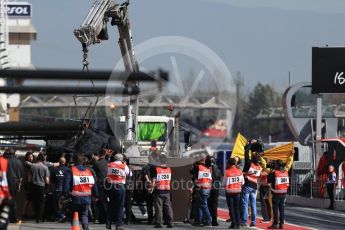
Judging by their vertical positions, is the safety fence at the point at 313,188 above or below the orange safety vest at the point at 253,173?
below

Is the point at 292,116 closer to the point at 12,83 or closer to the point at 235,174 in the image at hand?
the point at 235,174

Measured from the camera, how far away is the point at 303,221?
25.4 m

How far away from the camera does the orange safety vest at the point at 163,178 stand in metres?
20.8

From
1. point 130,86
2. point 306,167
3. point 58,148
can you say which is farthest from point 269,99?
point 130,86

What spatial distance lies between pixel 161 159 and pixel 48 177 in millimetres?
3012

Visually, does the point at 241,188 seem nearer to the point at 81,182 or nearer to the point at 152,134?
the point at 81,182

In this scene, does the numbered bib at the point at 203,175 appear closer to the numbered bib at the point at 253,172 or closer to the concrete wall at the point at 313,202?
the numbered bib at the point at 253,172

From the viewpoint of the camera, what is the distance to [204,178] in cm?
2148

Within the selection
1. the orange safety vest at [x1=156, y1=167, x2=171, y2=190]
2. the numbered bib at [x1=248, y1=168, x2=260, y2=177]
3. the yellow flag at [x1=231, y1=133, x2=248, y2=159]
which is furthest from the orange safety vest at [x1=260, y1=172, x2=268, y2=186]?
the yellow flag at [x1=231, y1=133, x2=248, y2=159]

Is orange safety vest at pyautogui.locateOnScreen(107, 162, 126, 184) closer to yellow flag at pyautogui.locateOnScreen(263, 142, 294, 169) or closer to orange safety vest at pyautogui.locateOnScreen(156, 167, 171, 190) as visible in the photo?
orange safety vest at pyautogui.locateOnScreen(156, 167, 171, 190)

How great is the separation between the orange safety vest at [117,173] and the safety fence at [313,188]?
48.7 ft

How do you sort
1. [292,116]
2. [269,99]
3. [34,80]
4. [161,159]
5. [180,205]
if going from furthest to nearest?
1. [269,99]
2. [292,116]
3. [180,205]
4. [161,159]
5. [34,80]

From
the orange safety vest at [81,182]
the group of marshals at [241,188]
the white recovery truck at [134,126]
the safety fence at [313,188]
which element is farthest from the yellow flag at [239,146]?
the orange safety vest at [81,182]

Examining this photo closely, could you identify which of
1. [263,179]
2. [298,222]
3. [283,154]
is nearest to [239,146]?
[283,154]
